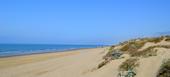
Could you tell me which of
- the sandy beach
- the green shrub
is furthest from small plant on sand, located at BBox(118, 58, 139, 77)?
the sandy beach

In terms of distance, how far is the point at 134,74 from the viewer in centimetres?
923

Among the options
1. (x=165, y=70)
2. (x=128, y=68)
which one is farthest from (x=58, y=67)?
(x=165, y=70)

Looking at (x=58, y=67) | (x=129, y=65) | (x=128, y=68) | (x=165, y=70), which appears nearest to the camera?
(x=165, y=70)

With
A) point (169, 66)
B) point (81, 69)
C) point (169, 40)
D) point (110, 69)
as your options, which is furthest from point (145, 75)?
point (169, 40)

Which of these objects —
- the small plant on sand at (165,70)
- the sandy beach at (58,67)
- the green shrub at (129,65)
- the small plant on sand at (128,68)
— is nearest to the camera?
the small plant on sand at (165,70)

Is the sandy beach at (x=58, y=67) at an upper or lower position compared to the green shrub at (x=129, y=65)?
→ lower

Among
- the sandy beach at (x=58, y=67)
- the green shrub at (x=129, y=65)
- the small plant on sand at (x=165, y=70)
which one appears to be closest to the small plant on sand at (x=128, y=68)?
the green shrub at (x=129, y=65)

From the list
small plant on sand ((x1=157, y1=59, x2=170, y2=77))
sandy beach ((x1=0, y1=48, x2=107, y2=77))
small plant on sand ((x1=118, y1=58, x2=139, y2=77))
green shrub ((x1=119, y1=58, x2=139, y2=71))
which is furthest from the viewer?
sandy beach ((x1=0, y1=48, x2=107, y2=77))

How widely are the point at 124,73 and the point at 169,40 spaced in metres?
9.60

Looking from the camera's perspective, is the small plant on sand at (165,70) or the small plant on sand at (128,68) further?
the small plant on sand at (128,68)

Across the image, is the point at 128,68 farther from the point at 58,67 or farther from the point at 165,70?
the point at 58,67

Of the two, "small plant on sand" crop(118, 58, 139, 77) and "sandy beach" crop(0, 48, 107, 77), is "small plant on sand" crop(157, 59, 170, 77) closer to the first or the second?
"small plant on sand" crop(118, 58, 139, 77)

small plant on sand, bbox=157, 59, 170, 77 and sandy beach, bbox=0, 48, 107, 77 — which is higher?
small plant on sand, bbox=157, 59, 170, 77

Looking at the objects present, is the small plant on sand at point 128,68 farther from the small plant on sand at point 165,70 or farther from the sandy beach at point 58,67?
the sandy beach at point 58,67
